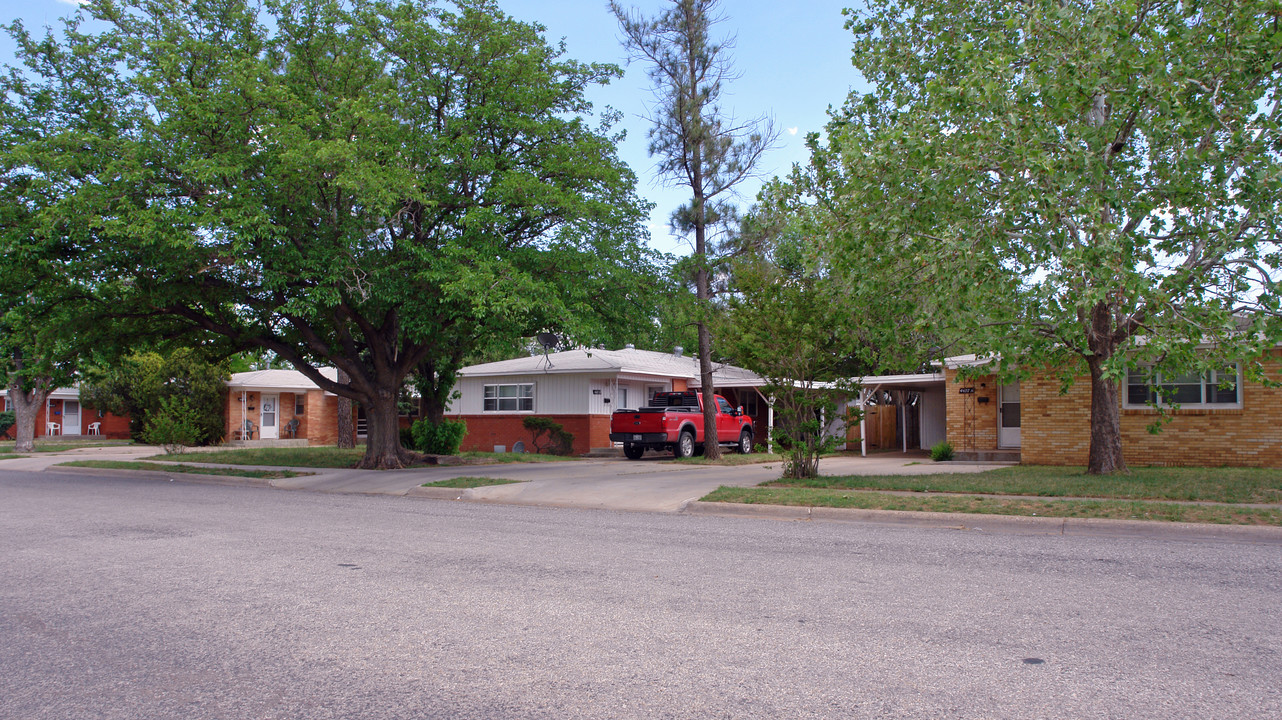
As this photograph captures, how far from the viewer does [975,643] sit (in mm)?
5086

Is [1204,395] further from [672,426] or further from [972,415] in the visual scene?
[672,426]

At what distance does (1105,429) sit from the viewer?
48.9ft

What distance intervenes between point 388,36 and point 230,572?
13.2m

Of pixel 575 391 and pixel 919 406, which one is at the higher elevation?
pixel 575 391

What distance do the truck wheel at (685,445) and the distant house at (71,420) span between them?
89.8 ft

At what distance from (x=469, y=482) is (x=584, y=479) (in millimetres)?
2199

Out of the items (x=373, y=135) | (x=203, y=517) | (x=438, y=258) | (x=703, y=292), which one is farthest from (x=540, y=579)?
(x=703, y=292)

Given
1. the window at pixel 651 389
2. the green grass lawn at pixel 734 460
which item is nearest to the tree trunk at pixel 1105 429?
the green grass lawn at pixel 734 460

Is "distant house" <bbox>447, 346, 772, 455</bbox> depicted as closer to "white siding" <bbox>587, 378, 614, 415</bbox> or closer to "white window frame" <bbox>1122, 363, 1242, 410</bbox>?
"white siding" <bbox>587, 378, 614, 415</bbox>

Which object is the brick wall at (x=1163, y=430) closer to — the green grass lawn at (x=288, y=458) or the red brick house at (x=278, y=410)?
the green grass lawn at (x=288, y=458)

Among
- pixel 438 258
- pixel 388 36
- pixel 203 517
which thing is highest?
pixel 388 36

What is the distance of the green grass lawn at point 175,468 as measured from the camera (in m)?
17.5

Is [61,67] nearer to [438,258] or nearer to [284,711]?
[438,258]

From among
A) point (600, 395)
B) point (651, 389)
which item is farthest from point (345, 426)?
point (651, 389)
